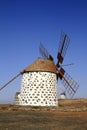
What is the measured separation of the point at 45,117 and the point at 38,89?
47.1 ft

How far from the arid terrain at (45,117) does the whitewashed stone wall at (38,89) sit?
8.64 ft

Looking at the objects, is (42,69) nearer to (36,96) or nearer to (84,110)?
(36,96)

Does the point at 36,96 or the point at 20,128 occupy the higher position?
the point at 36,96

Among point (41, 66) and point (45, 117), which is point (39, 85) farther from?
point (45, 117)

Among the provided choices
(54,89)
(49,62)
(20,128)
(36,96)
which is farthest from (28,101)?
(20,128)

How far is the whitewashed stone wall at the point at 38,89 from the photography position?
3828 cm

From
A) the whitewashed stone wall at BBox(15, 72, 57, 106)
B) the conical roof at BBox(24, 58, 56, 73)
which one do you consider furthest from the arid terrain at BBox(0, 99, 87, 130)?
the conical roof at BBox(24, 58, 56, 73)

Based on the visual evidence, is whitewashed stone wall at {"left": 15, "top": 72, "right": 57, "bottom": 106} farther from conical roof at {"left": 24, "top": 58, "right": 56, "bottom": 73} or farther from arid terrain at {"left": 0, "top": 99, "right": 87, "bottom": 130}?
arid terrain at {"left": 0, "top": 99, "right": 87, "bottom": 130}

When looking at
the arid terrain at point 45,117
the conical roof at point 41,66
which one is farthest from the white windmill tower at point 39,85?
the arid terrain at point 45,117

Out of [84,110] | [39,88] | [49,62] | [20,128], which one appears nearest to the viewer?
[20,128]

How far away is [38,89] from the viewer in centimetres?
3822

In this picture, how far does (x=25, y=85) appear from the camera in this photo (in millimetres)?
39062

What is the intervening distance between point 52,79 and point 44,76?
1424mm

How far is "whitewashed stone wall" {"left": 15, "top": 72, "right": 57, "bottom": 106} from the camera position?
38.3 metres
